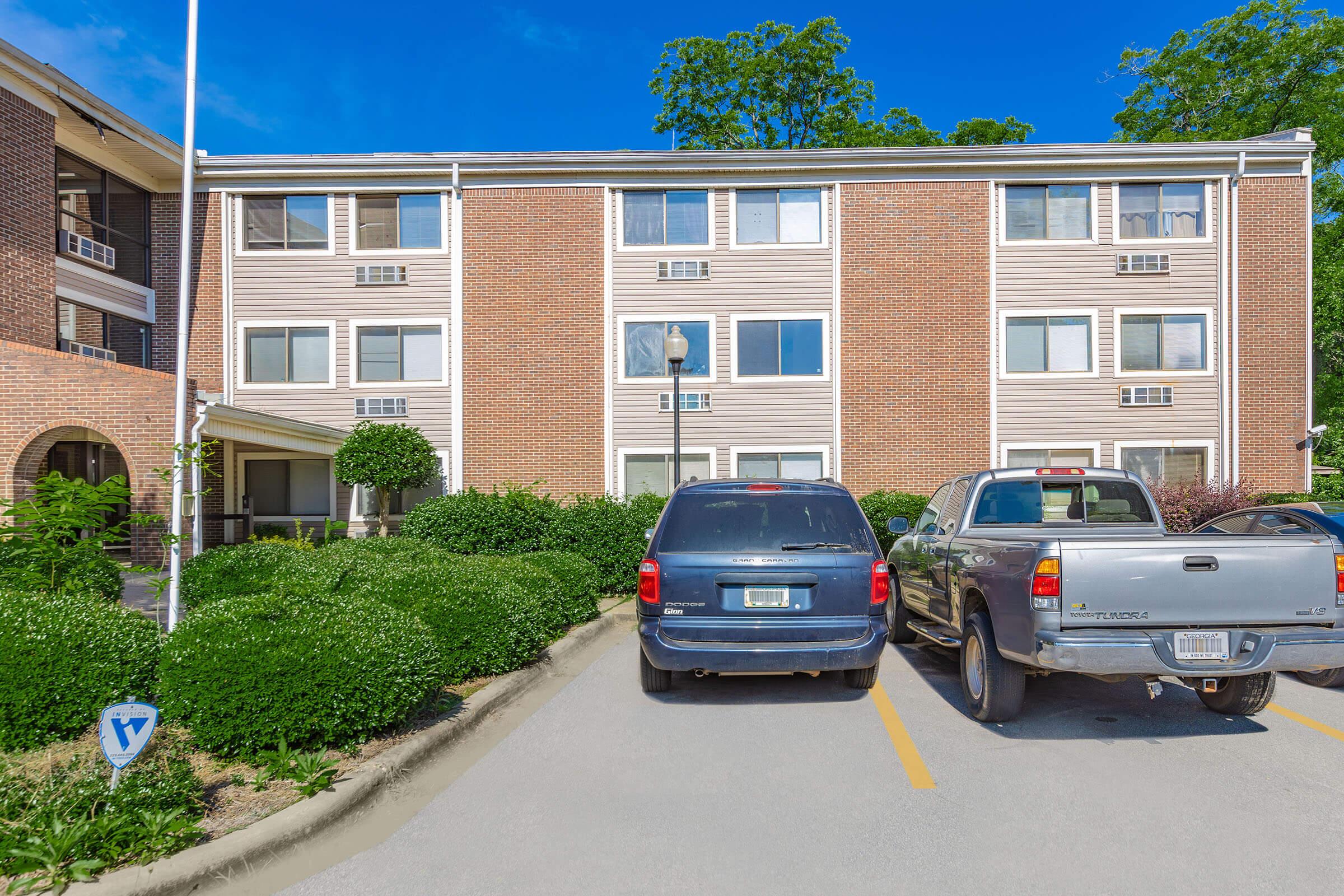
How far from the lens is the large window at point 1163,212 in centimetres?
1761

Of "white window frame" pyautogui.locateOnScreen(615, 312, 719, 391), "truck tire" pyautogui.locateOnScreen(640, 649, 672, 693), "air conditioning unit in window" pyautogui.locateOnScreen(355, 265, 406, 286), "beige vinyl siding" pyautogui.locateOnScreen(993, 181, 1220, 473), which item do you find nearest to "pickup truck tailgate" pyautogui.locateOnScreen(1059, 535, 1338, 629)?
"truck tire" pyautogui.locateOnScreen(640, 649, 672, 693)

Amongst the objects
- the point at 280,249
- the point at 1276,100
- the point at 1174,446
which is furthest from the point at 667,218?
the point at 1276,100

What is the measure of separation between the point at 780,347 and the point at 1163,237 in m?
9.03

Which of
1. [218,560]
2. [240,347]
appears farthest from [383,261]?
[218,560]

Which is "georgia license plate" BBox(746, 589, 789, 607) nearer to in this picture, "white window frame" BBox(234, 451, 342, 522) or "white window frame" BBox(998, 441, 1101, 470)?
"white window frame" BBox(998, 441, 1101, 470)

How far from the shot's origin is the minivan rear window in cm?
625

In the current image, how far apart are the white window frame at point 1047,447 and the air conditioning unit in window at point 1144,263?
399 cm

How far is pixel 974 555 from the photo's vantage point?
604cm

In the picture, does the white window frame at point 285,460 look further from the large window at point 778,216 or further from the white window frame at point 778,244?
the large window at point 778,216

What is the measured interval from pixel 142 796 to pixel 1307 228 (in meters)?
22.4

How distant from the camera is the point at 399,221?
18.0 metres

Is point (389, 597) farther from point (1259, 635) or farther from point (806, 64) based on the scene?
point (806, 64)

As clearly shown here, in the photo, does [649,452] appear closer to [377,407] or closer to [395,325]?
[377,407]

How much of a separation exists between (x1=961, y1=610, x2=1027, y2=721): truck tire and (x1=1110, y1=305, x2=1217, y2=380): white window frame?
1422 cm
